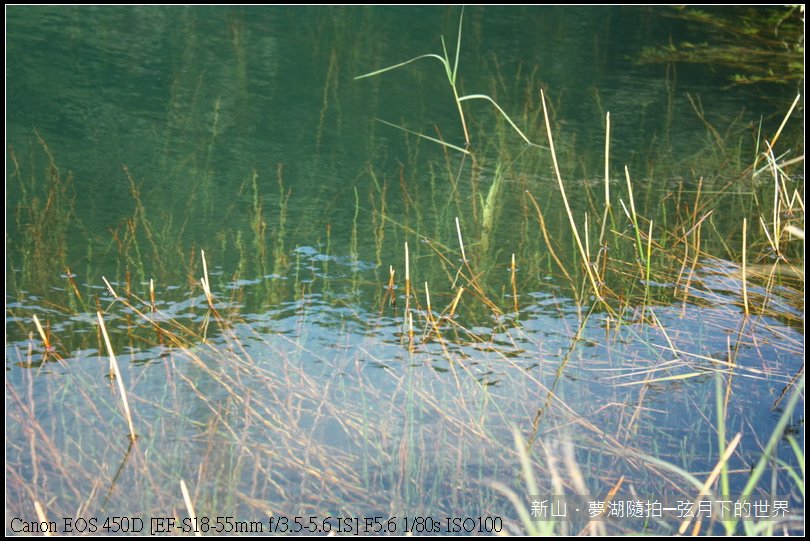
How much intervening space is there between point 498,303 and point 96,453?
1.16 meters

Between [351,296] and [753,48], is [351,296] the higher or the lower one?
the lower one

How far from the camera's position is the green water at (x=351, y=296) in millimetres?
1675

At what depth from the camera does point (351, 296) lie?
7.81 ft

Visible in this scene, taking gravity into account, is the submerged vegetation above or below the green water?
above

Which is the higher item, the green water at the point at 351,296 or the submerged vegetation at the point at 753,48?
the submerged vegetation at the point at 753,48

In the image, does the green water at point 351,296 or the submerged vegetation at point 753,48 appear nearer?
the green water at point 351,296

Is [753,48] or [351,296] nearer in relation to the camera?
[351,296]

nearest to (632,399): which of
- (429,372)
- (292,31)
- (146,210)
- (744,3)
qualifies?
(429,372)

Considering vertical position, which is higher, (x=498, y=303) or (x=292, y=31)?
(x=292, y=31)

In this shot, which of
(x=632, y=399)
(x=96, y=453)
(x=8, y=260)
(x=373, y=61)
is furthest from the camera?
(x=373, y=61)

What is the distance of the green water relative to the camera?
1.67 m

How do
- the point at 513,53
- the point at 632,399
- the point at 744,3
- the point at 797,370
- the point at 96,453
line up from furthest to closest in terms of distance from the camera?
1. the point at 744,3
2. the point at 513,53
3. the point at 797,370
4. the point at 632,399
5. the point at 96,453

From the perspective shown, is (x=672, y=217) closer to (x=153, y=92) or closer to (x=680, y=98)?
(x=680, y=98)

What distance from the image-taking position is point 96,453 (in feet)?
5.40
